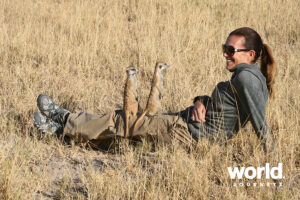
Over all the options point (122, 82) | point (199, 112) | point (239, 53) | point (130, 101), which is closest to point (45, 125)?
point (130, 101)

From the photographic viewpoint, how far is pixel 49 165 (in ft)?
10.4

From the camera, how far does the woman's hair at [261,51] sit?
3107mm

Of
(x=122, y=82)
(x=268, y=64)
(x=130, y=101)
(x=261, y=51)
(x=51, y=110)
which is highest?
(x=261, y=51)

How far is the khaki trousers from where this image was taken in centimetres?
330

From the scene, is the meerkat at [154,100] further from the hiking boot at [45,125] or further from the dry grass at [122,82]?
the hiking boot at [45,125]

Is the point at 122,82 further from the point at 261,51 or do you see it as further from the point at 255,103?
the point at 255,103

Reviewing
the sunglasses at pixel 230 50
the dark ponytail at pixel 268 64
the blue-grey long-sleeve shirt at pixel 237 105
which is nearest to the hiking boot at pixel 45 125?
the blue-grey long-sleeve shirt at pixel 237 105

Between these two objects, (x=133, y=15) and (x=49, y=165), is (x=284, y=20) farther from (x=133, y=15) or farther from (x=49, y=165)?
(x=49, y=165)

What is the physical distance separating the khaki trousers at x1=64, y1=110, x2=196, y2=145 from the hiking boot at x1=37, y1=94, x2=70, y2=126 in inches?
4.8

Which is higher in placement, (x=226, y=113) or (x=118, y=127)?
(x=226, y=113)

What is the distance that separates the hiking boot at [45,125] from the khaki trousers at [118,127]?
7.0 inches

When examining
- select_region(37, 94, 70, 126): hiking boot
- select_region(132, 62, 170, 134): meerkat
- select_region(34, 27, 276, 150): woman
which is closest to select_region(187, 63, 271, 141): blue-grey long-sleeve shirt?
select_region(34, 27, 276, 150): woman

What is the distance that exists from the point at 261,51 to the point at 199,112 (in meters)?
0.68

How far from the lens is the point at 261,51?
10.5 feet
